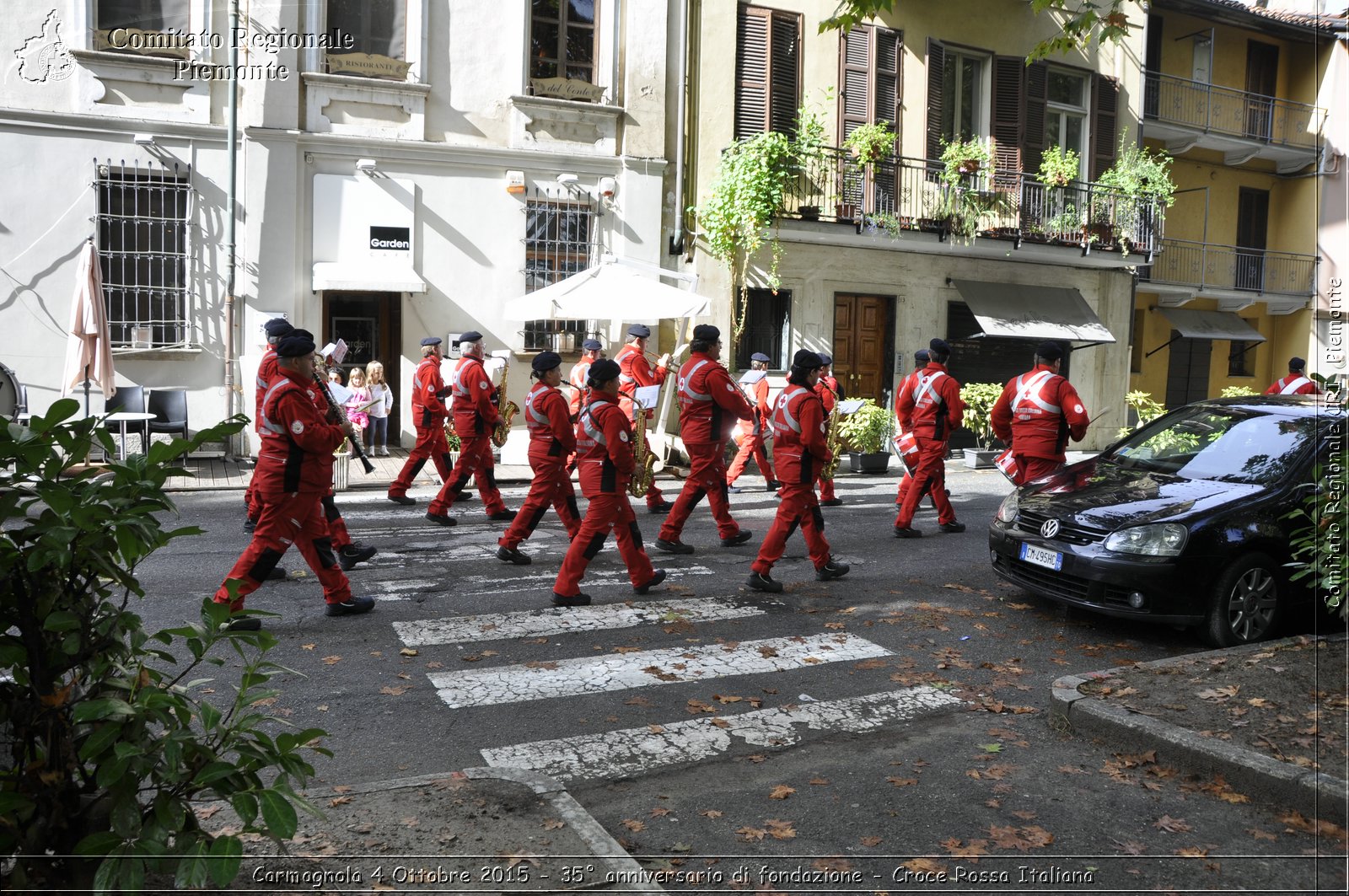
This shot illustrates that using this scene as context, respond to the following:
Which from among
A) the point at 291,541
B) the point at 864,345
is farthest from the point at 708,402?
the point at 864,345

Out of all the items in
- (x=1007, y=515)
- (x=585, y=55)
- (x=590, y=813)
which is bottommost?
(x=590, y=813)

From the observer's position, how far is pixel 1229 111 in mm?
26828

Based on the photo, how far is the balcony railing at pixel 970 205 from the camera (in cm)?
1970

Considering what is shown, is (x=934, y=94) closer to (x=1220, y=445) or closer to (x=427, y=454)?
(x=427, y=454)

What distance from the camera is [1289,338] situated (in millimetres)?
29000

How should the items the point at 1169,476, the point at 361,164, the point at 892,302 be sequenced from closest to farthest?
the point at 1169,476 < the point at 361,164 < the point at 892,302

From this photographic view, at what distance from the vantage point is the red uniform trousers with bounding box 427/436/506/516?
37.6ft

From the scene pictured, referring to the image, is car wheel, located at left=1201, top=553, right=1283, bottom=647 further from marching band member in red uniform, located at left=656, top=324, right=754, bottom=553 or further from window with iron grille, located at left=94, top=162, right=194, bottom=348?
window with iron grille, located at left=94, top=162, right=194, bottom=348

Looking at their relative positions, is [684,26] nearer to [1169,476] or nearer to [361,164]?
[361,164]

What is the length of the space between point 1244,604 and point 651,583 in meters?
4.11

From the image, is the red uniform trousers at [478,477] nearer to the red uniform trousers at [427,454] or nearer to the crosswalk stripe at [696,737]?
the red uniform trousers at [427,454]

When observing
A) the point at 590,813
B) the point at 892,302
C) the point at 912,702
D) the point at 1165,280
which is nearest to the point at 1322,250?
the point at 1165,280

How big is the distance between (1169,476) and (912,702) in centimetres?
312

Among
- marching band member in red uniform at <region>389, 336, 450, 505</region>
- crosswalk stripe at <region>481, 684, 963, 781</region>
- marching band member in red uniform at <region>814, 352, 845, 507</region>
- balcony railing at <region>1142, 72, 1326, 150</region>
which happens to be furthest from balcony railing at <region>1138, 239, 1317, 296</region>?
crosswalk stripe at <region>481, 684, 963, 781</region>
